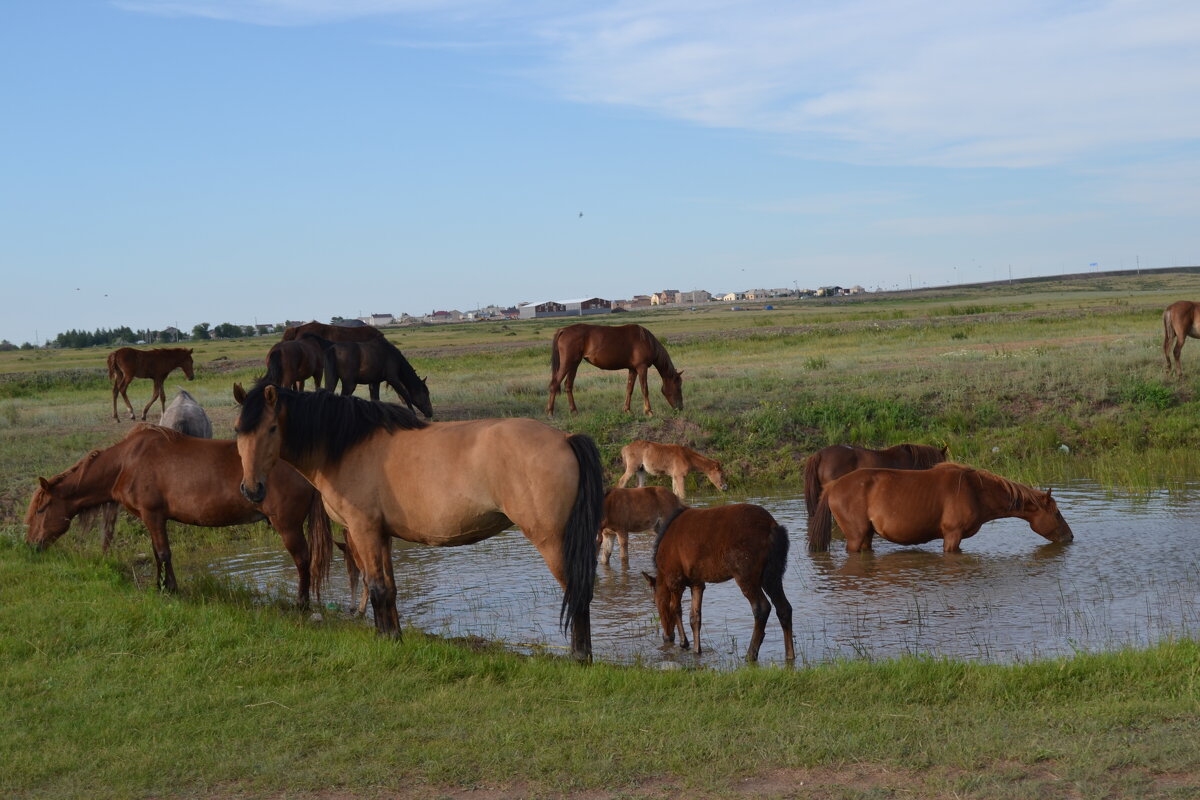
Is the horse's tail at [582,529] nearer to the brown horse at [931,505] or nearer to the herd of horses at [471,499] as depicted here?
the herd of horses at [471,499]

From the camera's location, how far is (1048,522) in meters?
12.2

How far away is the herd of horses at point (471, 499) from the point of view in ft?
25.5

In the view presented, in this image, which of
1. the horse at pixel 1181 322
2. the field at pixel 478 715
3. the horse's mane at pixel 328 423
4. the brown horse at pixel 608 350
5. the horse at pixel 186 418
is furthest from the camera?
the horse at pixel 1181 322

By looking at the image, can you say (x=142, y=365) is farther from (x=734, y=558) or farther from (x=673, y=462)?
(x=734, y=558)

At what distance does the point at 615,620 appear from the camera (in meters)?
10.0

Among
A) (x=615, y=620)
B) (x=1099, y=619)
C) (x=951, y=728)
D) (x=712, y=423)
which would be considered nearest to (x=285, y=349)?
(x=712, y=423)

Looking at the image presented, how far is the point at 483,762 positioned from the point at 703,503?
1050 cm

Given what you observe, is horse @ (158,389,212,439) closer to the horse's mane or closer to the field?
the field

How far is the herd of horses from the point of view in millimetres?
7777

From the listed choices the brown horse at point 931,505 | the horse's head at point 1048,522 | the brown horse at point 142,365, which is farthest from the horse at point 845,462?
the brown horse at point 142,365

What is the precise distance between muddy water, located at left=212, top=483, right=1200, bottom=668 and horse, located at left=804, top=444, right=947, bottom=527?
565mm

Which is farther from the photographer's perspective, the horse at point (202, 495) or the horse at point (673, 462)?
the horse at point (673, 462)

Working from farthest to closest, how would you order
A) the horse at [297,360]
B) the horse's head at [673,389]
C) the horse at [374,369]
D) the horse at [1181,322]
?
the horse at [1181,322]
the horse's head at [673,389]
the horse at [374,369]
the horse at [297,360]

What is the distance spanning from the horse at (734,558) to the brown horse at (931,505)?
150 inches
